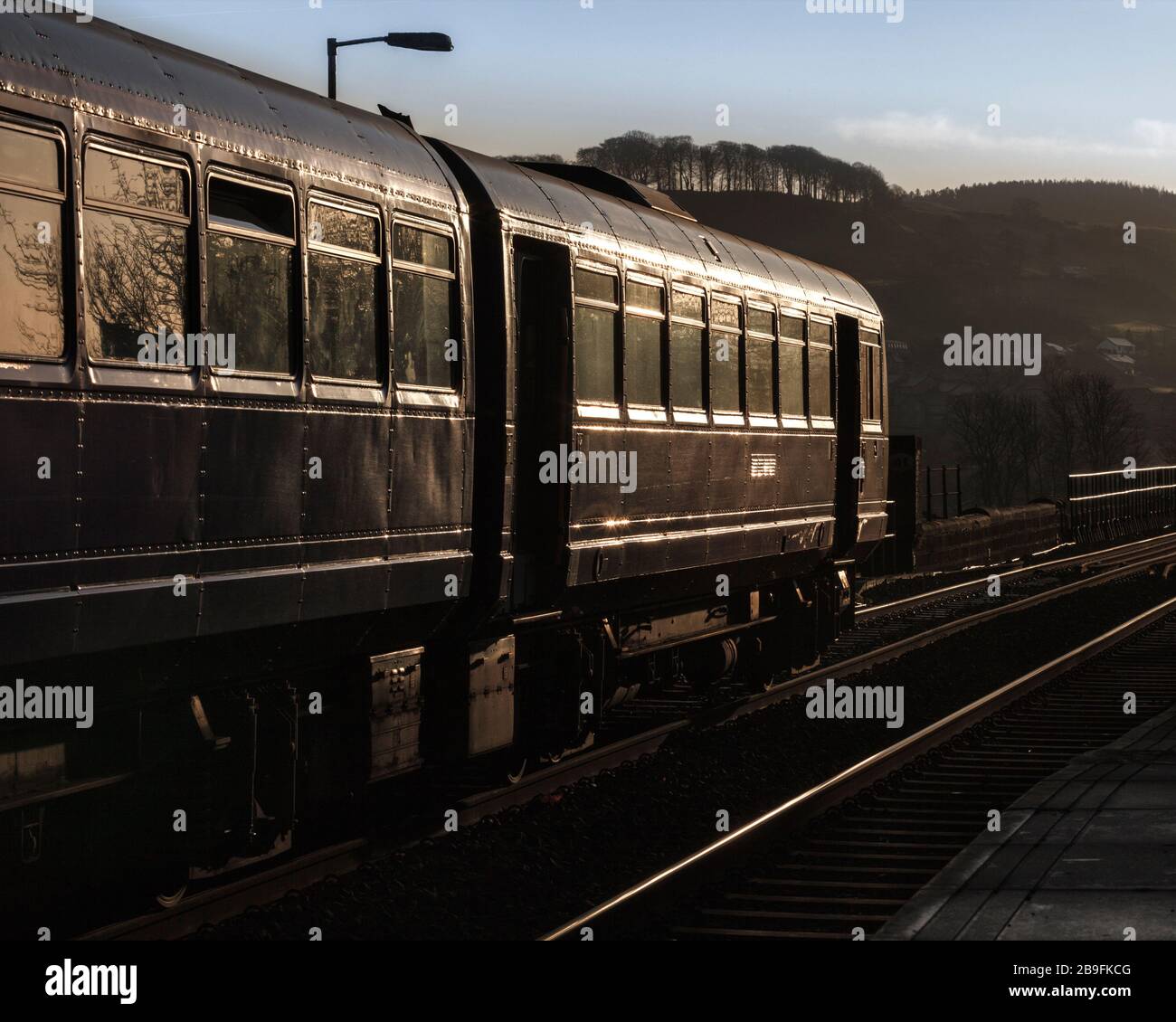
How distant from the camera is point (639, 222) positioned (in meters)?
12.1

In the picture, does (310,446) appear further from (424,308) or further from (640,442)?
(640,442)

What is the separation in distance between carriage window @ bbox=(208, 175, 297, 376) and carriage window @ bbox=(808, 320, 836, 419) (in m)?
8.43

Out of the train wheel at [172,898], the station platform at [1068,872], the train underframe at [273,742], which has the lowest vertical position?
the station platform at [1068,872]

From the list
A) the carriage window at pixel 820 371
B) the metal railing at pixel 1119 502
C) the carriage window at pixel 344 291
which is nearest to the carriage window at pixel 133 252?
the carriage window at pixel 344 291

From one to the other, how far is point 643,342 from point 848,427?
566 centimetres

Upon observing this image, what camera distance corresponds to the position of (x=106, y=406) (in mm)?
6414

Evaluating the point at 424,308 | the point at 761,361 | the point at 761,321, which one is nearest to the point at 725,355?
the point at 761,361

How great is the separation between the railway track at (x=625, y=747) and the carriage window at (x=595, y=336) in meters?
2.52

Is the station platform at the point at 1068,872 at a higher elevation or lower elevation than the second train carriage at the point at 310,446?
lower

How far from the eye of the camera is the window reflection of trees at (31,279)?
5.98 m

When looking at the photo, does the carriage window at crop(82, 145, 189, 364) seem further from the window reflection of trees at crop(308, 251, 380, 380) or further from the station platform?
the station platform

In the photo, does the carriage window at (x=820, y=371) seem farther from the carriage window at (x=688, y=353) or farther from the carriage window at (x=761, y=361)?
the carriage window at (x=688, y=353)

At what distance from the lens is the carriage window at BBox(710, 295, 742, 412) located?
12938 millimetres
